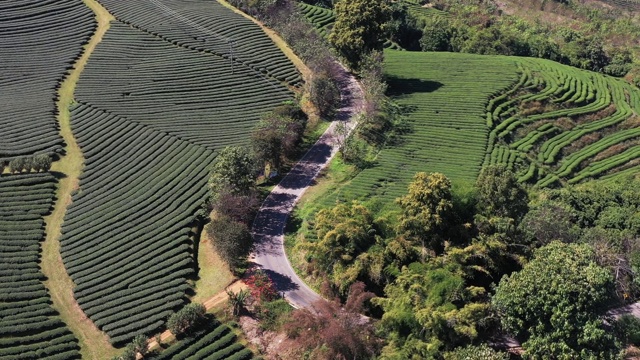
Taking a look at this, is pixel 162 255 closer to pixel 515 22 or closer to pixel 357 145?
pixel 357 145

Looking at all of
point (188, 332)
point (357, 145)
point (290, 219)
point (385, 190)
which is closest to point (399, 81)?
point (357, 145)

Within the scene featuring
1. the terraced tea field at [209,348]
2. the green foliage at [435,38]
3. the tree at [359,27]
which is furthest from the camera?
the green foliage at [435,38]

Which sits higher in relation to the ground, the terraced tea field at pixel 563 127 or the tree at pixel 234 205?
the terraced tea field at pixel 563 127

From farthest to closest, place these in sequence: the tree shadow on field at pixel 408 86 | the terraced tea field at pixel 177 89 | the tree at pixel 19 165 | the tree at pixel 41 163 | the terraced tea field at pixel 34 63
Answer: the tree shadow on field at pixel 408 86, the terraced tea field at pixel 177 89, the terraced tea field at pixel 34 63, the tree at pixel 41 163, the tree at pixel 19 165

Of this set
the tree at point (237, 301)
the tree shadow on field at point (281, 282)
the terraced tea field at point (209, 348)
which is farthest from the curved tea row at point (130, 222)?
the tree shadow on field at point (281, 282)

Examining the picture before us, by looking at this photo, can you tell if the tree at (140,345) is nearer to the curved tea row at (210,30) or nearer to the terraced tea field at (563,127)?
the terraced tea field at (563,127)

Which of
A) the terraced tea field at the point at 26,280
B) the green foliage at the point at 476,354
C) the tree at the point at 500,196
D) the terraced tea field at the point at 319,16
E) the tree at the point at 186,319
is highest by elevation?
the terraced tea field at the point at 319,16
